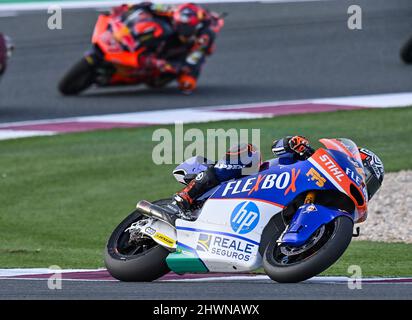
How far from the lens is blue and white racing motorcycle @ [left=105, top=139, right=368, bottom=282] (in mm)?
7844

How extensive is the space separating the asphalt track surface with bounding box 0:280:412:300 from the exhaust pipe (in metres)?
0.47

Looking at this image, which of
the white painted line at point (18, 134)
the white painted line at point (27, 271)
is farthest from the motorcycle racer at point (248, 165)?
the white painted line at point (18, 134)

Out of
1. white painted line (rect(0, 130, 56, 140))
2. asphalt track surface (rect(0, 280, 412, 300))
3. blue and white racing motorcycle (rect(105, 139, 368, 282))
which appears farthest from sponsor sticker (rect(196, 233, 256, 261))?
white painted line (rect(0, 130, 56, 140))

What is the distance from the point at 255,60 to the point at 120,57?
3404 millimetres

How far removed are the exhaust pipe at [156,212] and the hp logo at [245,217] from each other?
0.44 meters

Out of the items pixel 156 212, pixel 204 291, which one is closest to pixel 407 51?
pixel 156 212

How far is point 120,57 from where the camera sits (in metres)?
17.8

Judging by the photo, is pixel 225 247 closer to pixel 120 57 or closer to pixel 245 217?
pixel 245 217

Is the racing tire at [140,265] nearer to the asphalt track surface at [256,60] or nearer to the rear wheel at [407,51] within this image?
the asphalt track surface at [256,60]

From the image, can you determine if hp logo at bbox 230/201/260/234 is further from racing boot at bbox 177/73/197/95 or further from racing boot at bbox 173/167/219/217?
racing boot at bbox 177/73/197/95

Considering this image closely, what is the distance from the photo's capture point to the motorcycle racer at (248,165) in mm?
8367

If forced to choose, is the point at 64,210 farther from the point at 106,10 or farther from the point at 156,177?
the point at 106,10

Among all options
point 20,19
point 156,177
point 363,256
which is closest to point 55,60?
point 20,19
